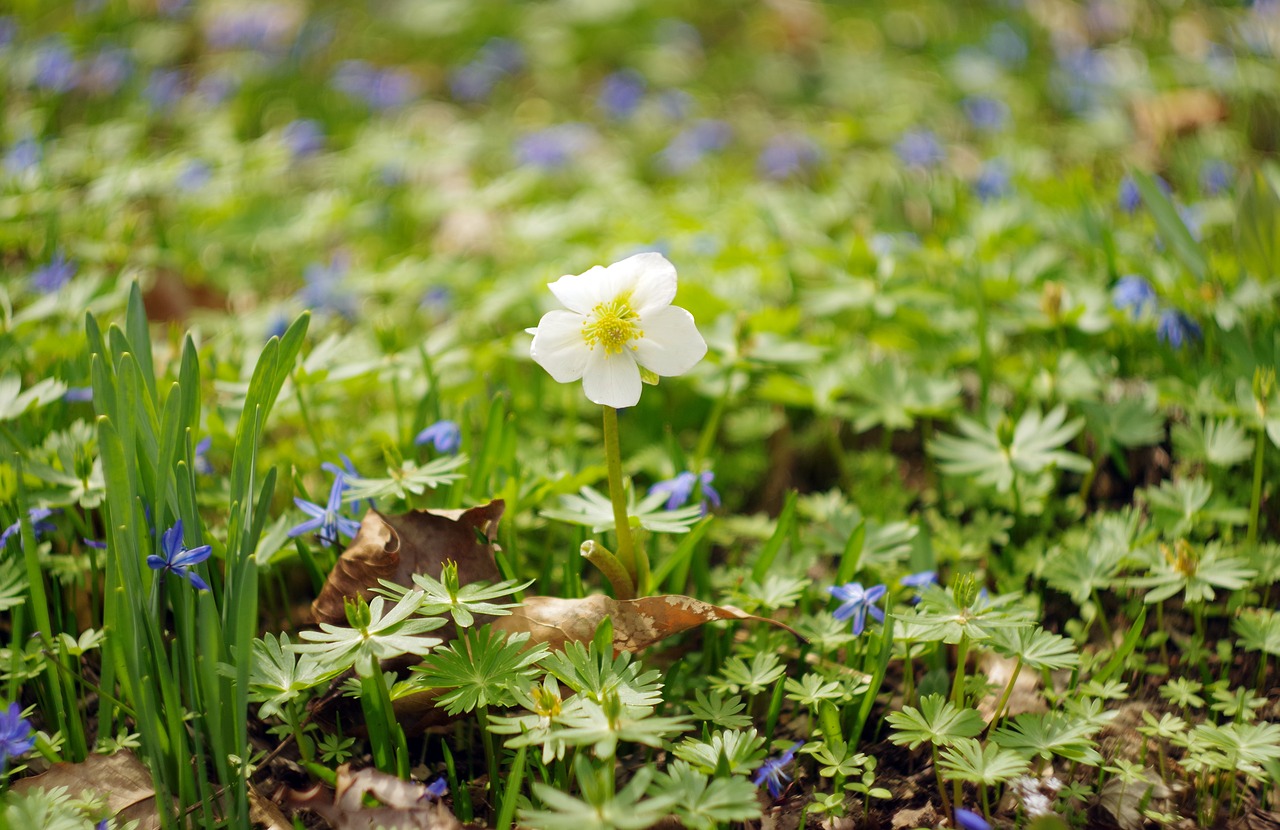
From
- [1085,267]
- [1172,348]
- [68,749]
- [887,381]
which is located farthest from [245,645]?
[1085,267]

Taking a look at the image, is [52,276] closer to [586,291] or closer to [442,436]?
[442,436]

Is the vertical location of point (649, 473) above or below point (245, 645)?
below

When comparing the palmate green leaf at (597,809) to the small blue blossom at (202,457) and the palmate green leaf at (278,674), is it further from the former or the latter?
the small blue blossom at (202,457)

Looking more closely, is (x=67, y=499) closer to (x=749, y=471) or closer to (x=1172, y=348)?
(x=749, y=471)

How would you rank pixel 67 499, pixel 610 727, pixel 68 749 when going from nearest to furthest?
pixel 610 727 → pixel 68 749 → pixel 67 499

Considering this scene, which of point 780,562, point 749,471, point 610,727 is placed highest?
point 610,727

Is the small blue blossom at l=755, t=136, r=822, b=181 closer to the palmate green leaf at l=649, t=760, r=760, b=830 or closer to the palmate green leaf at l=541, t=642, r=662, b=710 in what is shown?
the palmate green leaf at l=541, t=642, r=662, b=710

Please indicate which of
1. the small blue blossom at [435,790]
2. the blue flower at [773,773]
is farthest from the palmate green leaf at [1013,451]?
the small blue blossom at [435,790]
